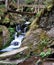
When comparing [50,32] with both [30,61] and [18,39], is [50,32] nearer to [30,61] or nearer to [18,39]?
[30,61]

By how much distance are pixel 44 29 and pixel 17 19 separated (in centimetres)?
432

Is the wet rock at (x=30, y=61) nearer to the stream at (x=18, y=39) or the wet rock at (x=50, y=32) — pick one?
the wet rock at (x=50, y=32)

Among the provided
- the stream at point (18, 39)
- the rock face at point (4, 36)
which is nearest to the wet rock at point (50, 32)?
the stream at point (18, 39)

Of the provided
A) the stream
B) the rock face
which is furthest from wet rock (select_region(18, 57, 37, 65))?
the rock face

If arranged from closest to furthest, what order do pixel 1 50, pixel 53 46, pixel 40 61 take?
pixel 40 61 < pixel 53 46 < pixel 1 50

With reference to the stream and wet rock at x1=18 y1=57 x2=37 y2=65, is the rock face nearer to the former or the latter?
the stream

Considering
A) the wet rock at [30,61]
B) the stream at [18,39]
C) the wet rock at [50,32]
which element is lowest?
the stream at [18,39]

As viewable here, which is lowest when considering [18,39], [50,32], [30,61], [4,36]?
[18,39]

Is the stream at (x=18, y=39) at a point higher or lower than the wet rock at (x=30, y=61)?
lower

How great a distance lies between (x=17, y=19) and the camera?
1684 centimetres

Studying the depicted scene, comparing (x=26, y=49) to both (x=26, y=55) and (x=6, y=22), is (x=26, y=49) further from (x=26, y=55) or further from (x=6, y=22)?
(x=6, y=22)

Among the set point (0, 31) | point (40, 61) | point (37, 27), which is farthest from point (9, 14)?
point (40, 61)

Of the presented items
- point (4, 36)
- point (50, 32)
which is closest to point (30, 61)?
point (50, 32)

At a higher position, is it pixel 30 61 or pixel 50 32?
pixel 50 32
